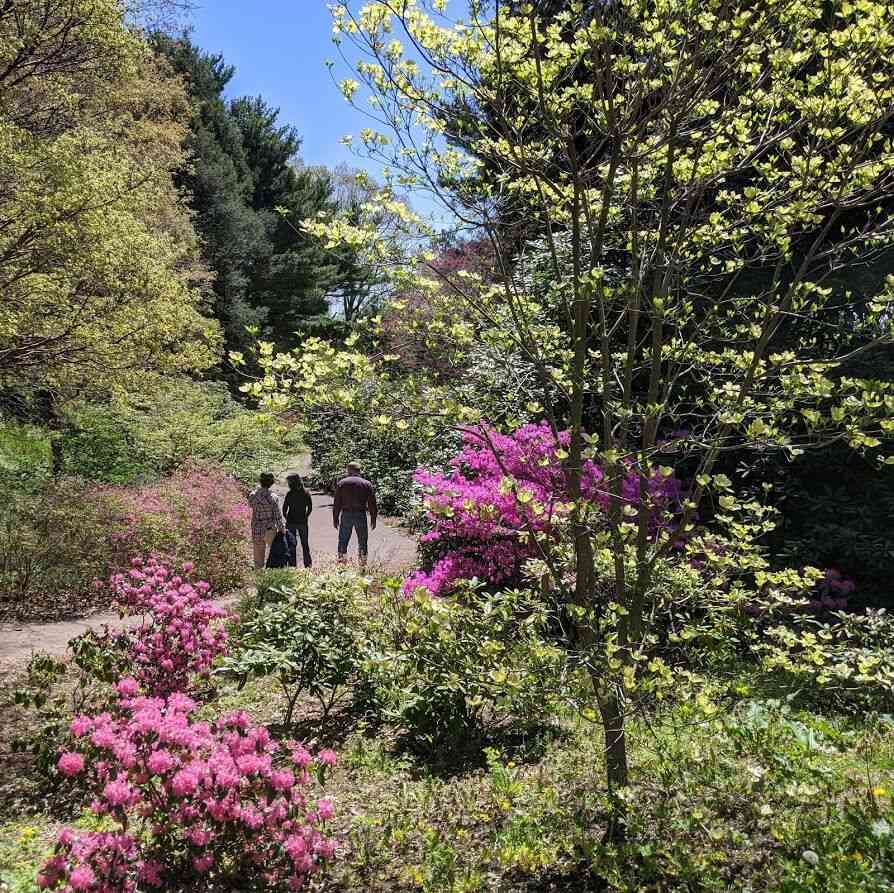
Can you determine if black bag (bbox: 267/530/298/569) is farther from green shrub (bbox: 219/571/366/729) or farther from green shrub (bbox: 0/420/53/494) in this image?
green shrub (bbox: 0/420/53/494)

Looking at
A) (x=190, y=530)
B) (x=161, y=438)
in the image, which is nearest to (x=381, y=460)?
(x=161, y=438)

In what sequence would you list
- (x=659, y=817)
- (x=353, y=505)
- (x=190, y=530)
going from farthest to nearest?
(x=190, y=530), (x=353, y=505), (x=659, y=817)

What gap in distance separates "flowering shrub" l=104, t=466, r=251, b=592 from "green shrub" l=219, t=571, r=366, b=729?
13.9 feet

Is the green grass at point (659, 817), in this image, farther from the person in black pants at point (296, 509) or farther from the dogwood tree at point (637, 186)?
the person in black pants at point (296, 509)

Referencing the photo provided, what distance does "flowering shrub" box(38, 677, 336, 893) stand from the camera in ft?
9.25

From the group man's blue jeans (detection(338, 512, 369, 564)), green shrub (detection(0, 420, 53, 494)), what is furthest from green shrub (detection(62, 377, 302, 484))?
man's blue jeans (detection(338, 512, 369, 564))

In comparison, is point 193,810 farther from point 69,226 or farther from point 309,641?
point 69,226

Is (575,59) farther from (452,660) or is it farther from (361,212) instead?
(452,660)

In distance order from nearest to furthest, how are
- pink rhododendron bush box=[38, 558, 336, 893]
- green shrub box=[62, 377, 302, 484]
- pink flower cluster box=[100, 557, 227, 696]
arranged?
pink rhododendron bush box=[38, 558, 336, 893], pink flower cluster box=[100, 557, 227, 696], green shrub box=[62, 377, 302, 484]

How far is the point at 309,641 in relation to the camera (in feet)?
16.3

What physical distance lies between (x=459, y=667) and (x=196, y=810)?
5.12 feet

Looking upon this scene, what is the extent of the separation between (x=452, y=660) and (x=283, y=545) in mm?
5165

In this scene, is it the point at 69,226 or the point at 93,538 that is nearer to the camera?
the point at 69,226

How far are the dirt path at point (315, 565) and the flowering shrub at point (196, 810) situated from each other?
3.55 m
